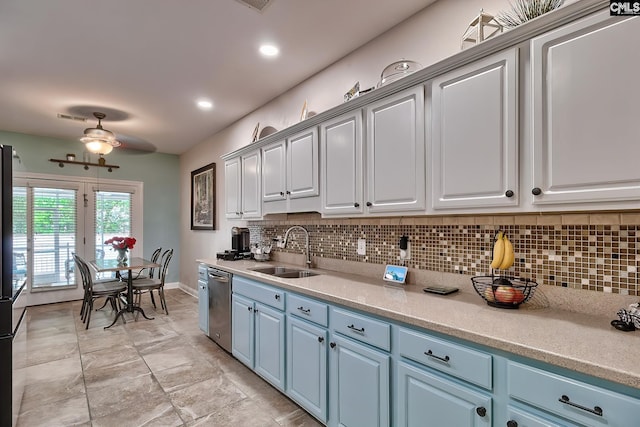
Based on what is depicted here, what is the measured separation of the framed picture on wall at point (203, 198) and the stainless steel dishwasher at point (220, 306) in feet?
6.26

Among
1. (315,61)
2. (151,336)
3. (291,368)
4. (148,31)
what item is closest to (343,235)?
(291,368)

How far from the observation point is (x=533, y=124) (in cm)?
136

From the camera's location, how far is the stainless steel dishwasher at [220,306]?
3.15m

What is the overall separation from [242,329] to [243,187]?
5.06ft

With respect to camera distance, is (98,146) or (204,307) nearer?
(204,307)

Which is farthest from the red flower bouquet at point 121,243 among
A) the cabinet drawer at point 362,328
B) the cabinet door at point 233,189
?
the cabinet drawer at point 362,328

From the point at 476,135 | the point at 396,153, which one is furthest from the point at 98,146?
the point at 476,135

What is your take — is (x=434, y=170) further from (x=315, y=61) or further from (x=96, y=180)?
(x=96, y=180)

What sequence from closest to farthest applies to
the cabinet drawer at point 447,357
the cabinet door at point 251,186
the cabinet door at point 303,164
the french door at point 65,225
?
the cabinet drawer at point 447,357 → the cabinet door at point 303,164 → the cabinet door at point 251,186 → the french door at point 65,225

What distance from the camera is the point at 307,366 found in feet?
7.02

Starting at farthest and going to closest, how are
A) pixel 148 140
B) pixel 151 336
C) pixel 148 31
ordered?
pixel 148 140 → pixel 151 336 → pixel 148 31

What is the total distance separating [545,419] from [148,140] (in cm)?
621

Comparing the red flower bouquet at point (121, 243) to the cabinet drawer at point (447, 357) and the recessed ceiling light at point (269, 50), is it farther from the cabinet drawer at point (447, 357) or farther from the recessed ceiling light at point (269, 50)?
the cabinet drawer at point (447, 357)

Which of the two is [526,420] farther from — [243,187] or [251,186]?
[243,187]
